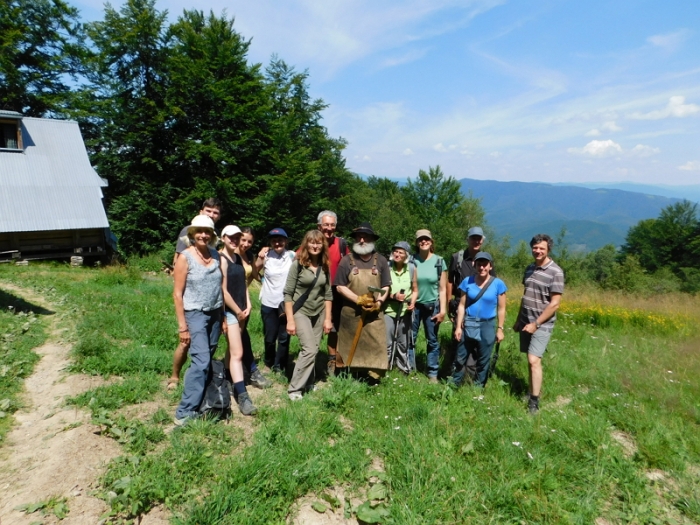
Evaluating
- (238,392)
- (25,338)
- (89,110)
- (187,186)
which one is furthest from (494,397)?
(89,110)

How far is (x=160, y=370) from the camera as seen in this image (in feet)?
15.7

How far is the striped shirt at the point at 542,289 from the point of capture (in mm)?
4352

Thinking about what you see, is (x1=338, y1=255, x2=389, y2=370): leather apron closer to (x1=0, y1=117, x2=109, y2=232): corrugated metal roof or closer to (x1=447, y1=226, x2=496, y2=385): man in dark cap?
(x1=447, y1=226, x2=496, y2=385): man in dark cap

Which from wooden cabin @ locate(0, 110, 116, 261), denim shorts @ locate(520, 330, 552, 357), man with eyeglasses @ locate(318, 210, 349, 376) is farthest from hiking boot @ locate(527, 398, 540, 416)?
wooden cabin @ locate(0, 110, 116, 261)

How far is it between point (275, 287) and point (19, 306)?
5.26m

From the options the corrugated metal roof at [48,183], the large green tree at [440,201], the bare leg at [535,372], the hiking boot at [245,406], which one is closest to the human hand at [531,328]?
the bare leg at [535,372]

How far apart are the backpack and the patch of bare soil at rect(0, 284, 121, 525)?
2.41 feet

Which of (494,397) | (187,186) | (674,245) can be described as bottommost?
(674,245)

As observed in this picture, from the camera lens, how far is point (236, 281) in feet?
14.3

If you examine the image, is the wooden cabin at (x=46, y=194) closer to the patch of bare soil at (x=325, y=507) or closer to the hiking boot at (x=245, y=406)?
the hiking boot at (x=245, y=406)

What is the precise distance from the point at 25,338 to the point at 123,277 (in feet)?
20.2

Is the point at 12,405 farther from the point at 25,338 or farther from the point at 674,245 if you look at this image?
the point at 674,245

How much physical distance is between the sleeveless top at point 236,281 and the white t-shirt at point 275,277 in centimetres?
53

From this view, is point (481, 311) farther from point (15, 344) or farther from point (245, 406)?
point (15, 344)
